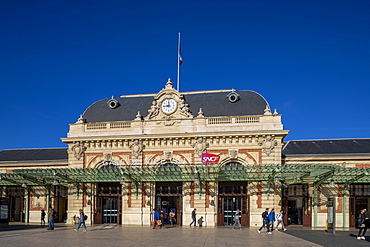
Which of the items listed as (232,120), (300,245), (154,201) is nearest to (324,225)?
(232,120)

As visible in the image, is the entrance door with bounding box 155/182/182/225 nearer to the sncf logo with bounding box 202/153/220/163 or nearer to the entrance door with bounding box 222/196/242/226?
the sncf logo with bounding box 202/153/220/163

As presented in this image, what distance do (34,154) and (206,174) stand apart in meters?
21.2

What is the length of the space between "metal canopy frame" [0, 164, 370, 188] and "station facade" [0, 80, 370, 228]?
8cm

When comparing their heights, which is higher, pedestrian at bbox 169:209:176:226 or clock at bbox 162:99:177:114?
clock at bbox 162:99:177:114

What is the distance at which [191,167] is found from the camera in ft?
96.9

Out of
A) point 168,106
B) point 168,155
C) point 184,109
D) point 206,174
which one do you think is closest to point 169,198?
point 168,155

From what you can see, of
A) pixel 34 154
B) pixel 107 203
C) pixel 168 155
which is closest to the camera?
pixel 168 155

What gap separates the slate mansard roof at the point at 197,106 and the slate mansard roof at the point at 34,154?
824cm

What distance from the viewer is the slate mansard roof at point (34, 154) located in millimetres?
42375

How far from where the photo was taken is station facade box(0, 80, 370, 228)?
31.1m

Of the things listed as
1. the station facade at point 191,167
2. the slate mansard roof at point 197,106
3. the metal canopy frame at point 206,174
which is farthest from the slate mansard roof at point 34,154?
the metal canopy frame at point 206,174

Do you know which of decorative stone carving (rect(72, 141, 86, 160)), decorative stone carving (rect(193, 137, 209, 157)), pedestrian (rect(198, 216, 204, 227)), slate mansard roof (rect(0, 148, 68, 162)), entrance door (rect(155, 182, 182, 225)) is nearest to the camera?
pedestrian (rect(198, 216, 204, 227))

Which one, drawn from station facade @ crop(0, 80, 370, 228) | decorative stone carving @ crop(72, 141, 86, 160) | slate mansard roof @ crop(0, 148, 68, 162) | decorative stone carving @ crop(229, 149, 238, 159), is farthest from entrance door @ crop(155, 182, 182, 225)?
slate mansard roof @ crop(0, 148, 68, 162)

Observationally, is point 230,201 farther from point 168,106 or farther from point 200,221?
point 168,106
